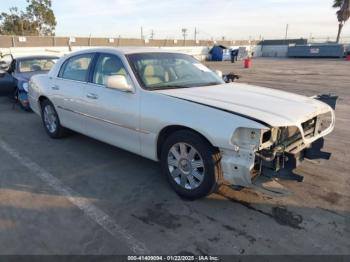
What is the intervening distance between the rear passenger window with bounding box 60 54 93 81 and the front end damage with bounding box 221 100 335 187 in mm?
2735

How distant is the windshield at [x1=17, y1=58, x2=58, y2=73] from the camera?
9180 mm

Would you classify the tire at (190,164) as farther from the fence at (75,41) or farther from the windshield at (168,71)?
the fence at (75,41)

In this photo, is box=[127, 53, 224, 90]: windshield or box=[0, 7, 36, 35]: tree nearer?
box=[127, 53, 224, 90]: windshield

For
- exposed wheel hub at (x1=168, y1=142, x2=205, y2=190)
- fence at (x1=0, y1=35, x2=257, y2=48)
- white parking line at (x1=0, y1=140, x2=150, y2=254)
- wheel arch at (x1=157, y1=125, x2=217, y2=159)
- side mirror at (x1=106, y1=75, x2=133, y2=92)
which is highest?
fence at (x1=0, y1=35, x2=257, y2=48)

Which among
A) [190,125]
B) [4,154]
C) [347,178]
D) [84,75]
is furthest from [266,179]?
[4,154]

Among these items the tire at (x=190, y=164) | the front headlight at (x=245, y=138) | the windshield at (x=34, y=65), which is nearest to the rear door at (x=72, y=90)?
the tire at (x=190, y=164)

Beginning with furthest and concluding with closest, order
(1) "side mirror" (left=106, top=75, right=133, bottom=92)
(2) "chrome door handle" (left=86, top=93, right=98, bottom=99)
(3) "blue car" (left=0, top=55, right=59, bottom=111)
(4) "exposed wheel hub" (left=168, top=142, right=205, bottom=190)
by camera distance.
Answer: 1. (3) "blue car" (left=0, top=55, right=59, bottom=111)
2. (2) "chrome door handle" (left=86, top=93, right=98, bottom=99)
3. (1) "side mirror" (left=106, top=75, right=133, bottom=92)
4. (4) "exposed wheel hub" (left=168, top=142, right=205, bottom=190)

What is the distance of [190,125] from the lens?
332 cm

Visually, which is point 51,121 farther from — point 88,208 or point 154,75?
point 88,208

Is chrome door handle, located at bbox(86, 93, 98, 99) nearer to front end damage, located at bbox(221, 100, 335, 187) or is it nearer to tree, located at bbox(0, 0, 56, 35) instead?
front end damage, located at bbox(221, 100, 335, 187)

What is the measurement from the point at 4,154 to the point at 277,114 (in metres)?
4.35

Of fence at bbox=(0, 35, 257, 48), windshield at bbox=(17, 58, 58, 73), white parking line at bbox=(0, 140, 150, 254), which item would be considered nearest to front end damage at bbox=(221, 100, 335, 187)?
white parking line at bbox=(0, 140, 150, 254)

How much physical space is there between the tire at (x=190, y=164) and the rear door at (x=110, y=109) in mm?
541

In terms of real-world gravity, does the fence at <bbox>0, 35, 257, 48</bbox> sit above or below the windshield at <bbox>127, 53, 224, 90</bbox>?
above
